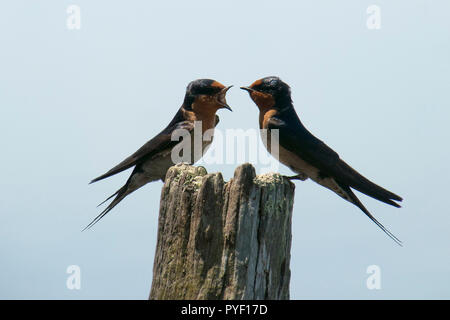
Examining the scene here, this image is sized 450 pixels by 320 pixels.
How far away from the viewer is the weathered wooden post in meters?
4.64

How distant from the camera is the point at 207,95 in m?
8.48

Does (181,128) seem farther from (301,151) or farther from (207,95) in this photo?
(301,151)

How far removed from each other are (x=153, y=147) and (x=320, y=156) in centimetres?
212

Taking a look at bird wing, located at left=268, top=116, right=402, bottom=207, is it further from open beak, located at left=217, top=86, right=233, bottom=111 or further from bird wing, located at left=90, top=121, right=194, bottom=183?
bird wing, located at left=90, top=121, right=194, bottom=183

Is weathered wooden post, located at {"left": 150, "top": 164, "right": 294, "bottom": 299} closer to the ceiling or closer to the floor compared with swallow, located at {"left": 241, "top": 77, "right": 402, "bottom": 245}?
closer to the floor

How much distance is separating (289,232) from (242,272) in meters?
0.54

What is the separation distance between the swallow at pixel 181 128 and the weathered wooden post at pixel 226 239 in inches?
130

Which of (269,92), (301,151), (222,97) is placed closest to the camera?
(301,151)

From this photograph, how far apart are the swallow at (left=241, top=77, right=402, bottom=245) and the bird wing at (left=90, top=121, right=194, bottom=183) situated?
942 millimetres

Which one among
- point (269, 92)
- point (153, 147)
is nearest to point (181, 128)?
point (153, 147)

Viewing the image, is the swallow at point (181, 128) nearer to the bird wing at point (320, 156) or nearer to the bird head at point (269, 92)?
the bird head at point (269, 92)

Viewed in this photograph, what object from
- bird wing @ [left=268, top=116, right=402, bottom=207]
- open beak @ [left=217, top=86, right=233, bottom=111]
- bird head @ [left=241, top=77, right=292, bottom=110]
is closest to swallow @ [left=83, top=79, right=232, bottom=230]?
open beak @ [left=217, top=86, right=233, bottom=111]

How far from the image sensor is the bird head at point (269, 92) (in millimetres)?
8211
